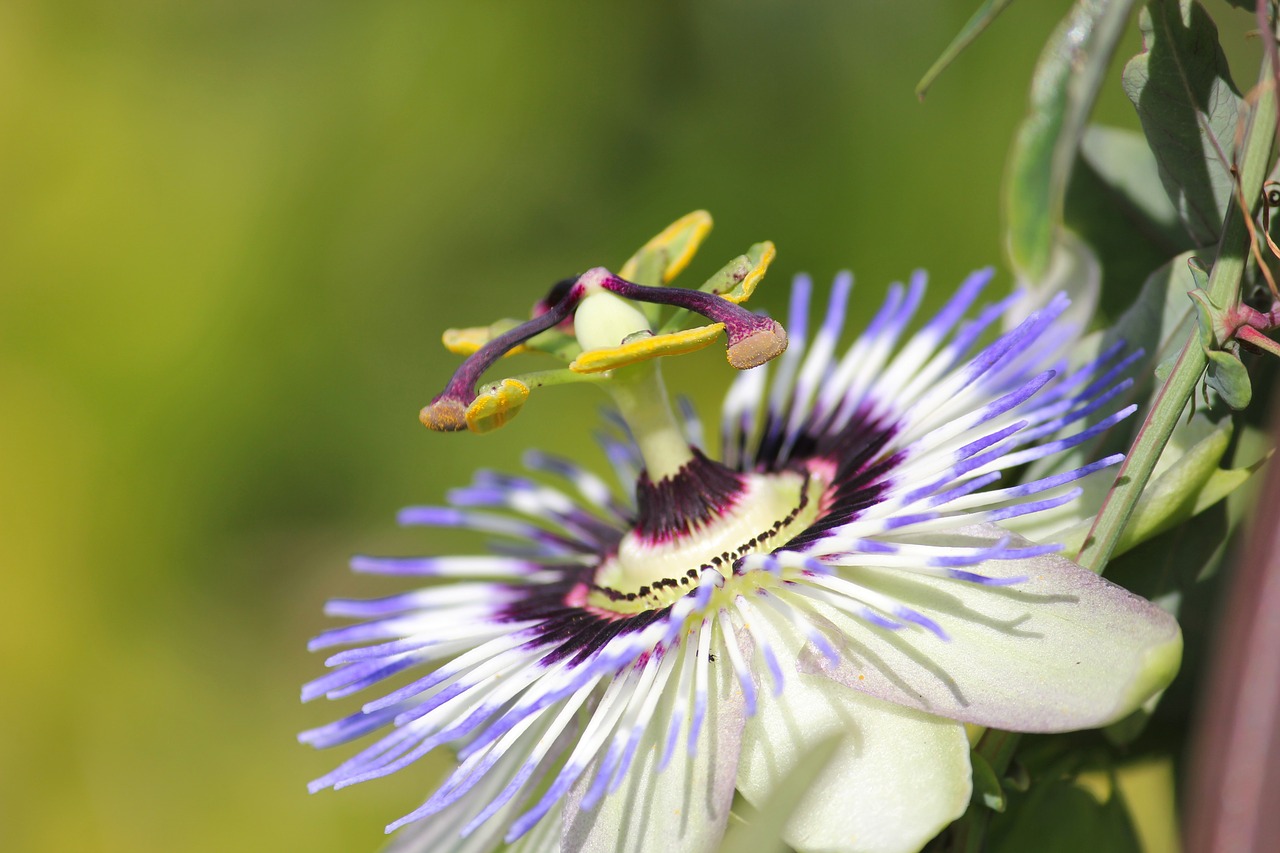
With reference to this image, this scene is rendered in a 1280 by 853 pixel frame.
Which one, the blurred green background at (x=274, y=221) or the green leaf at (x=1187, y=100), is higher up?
the blurred green background at (x=274, y=221)

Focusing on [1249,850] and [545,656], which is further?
[545,656]

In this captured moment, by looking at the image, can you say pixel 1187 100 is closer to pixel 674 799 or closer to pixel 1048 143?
pixel 1048 143

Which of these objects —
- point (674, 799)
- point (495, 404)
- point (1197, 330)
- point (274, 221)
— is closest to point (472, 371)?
point (495, 404)

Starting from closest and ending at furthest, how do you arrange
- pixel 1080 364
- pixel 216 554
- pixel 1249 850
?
pixel 1249 850 < pixel 1080 364 < pixel 216 554

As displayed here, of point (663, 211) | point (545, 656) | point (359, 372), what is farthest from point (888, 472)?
point (359, 372)

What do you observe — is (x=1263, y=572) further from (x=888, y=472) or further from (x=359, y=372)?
(x=359, y=372)

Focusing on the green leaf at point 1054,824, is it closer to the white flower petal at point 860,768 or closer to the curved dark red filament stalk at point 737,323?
the white flower petal at point 860,768

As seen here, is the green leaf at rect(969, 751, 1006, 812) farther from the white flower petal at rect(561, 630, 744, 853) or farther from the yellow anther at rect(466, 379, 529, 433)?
the yellow anther at rect(466, 379, 529, 433)

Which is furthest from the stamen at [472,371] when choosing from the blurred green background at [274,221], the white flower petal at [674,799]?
the blurred green background at [274,221]
